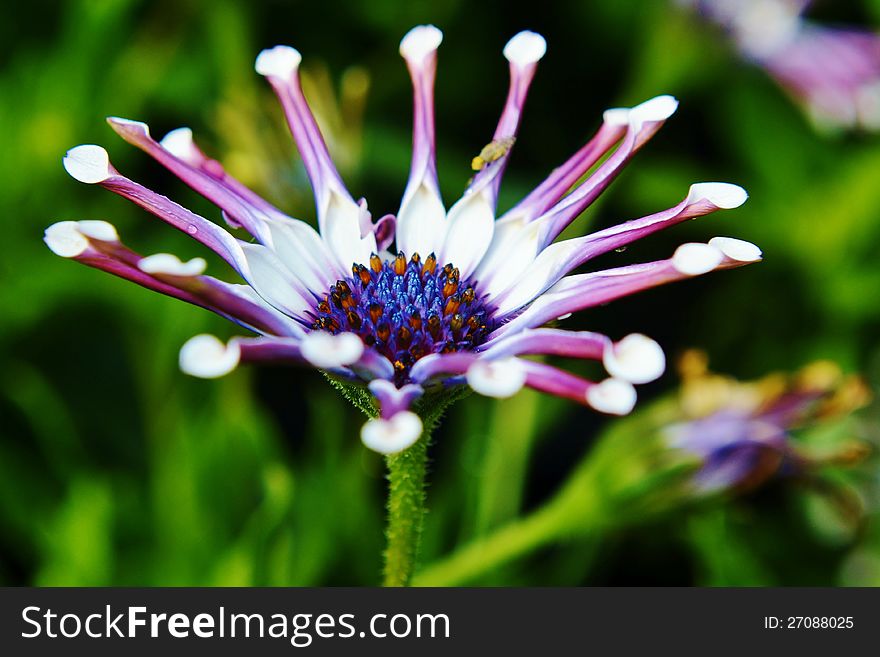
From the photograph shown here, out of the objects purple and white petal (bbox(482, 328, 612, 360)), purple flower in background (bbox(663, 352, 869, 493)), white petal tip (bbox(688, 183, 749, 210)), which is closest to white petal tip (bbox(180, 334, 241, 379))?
purple and white petal (bbox(482, 328, 612, 360))

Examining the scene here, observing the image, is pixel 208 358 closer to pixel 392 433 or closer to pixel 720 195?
pixel 392 433

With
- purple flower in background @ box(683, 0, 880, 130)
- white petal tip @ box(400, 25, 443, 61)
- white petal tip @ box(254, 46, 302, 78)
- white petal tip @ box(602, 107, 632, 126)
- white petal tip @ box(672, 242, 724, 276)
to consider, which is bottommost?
white petal tip @ box(672, 242, 724, 276)

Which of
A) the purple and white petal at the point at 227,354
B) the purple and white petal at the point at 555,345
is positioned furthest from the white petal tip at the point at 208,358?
the purple and white petal at the point at 555,345

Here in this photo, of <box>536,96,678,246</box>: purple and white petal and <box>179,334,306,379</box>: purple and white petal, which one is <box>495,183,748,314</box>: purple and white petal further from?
<box>179,334,306,379</box>: purple and white petal

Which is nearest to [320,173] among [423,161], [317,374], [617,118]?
[423,161]

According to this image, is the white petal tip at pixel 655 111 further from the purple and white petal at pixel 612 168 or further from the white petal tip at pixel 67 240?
the white petal tip at pixel 67 240
